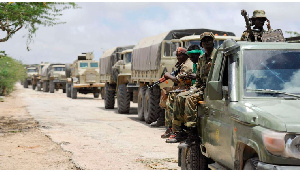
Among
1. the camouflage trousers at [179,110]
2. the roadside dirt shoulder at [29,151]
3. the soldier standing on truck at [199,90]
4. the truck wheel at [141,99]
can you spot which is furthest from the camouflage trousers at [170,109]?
the truck wheel at [141,99]

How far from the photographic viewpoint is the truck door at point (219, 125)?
5.41m

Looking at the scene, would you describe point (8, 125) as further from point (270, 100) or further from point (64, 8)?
point (270, 100)

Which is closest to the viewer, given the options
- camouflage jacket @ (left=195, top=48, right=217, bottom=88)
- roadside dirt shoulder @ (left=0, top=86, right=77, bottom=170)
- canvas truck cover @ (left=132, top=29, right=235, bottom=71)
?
camouflage jacket @ (left=195, top=48, right=217, bottom=88)

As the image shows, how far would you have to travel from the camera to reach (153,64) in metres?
15.2

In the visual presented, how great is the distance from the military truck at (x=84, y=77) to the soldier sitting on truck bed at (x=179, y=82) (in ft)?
68.5

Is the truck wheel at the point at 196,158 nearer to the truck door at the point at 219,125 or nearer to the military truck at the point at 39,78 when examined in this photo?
the truck door at the point at 219,125

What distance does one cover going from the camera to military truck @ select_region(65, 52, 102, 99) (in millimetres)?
30775

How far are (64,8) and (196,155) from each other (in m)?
10.1

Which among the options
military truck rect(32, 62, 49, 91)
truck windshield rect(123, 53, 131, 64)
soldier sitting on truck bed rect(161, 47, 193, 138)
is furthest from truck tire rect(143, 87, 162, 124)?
military truck rect(32, 62, 49, 91)

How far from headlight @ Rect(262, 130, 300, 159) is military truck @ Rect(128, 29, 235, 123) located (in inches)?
380

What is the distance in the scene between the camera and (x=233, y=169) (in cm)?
520

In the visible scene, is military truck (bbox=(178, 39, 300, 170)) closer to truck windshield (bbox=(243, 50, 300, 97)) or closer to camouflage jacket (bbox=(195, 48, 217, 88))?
truck windshield (bbox=(243, 50, 300, 97))

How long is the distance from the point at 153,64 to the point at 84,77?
16147 millimetres

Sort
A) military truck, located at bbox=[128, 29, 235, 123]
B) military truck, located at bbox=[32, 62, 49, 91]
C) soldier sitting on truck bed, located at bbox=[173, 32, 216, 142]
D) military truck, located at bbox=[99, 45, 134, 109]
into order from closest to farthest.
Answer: soldier sitting on truck bed, located at bbox=[173, 32, 216, 142] → military truck, located at bbox=[128, 29, 235, 123] → military truck, located at bbox=[99, 45, 134, 109] → military truck, located at bbox=[32, 62, 49, 91]
